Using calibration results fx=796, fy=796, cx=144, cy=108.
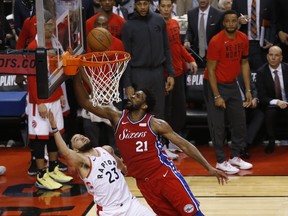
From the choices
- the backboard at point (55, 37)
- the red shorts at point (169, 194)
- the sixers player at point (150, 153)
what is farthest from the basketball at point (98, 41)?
the red shorts at point (169, 194)

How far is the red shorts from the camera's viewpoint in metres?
6.75

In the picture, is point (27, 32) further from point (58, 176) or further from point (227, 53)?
point (227, 53)

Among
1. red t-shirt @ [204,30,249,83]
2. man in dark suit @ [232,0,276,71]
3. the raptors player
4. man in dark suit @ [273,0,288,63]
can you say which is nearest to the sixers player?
the raptors player

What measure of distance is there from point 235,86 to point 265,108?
2.96 ft

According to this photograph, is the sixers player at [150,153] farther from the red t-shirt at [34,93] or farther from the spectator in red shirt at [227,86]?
the spectator in red shirt at [227,86]

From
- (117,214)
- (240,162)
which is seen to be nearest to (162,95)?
(240,162)

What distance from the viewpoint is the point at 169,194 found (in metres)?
6.79

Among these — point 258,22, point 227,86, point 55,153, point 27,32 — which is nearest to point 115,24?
point 27,32

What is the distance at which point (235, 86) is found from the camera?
9.43 m

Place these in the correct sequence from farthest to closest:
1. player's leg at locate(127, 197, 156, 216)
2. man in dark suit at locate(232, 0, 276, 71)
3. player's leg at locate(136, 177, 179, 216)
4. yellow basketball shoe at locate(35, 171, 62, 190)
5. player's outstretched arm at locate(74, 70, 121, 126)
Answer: man in dark suit at locate(232, 0, 276, 71) < yellow basketball shoe at locate(35, 171, 62, 190) < player's outstretched arm at locate(74, 70, 121, 126) < player's leg at locate(136, 177, 179, 216) < player's leg at locate(127, 197, 156, 216)

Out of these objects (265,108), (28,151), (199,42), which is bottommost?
(28,151)

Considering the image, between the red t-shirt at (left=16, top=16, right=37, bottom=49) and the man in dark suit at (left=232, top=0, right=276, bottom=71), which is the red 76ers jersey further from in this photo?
the man in dark suit at (left=232, top=0, right=276, bottom=71)

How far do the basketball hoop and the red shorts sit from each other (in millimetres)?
881

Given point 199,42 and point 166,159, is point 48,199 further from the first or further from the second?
point 199,42
